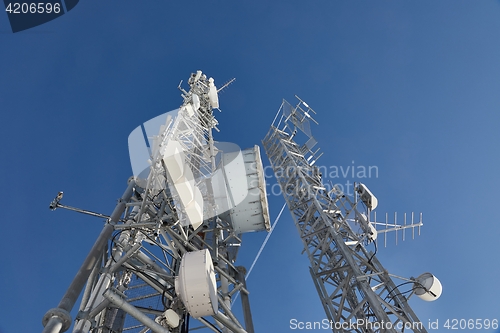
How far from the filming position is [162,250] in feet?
28.6

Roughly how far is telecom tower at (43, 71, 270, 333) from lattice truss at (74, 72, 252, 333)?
2 centimetres

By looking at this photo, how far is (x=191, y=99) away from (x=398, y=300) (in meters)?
8.92

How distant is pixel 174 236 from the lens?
7.73m

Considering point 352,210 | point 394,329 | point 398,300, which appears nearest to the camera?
point 394,329

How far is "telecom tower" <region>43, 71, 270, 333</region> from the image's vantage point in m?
5.73

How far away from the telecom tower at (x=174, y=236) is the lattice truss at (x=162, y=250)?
25mm

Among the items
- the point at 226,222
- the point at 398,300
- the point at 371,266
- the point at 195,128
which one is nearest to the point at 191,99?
the point at 195,128

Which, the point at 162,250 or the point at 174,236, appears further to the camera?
Result: the point at 162,250

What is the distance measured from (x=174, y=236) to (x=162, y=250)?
126 centimetres

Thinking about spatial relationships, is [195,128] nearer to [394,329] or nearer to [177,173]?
[177,173]

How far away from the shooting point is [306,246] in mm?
12242

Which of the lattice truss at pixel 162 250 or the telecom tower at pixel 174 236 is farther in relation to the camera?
the lattice truss at pixel 162 250

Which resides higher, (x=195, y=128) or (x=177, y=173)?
(x=195, y=128)

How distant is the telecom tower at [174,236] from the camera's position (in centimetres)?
573
